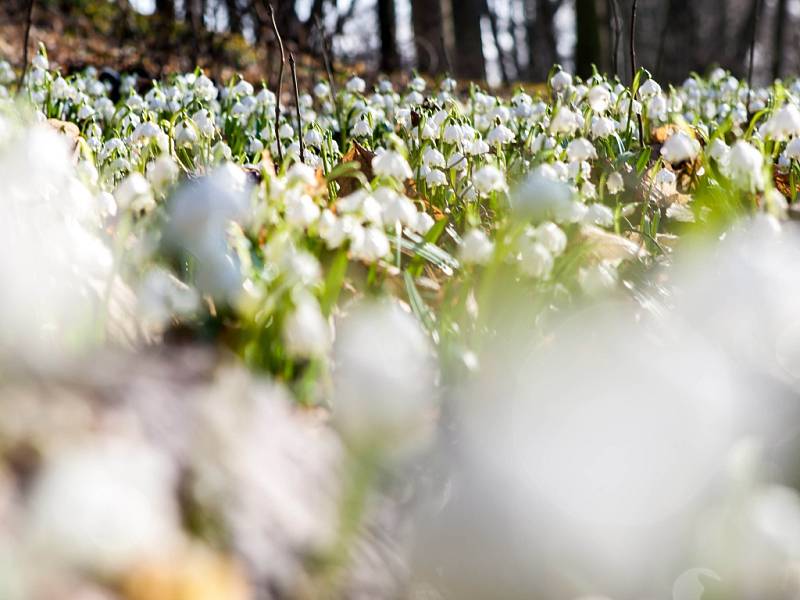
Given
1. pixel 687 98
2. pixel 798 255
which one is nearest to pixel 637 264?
pixel 798 255

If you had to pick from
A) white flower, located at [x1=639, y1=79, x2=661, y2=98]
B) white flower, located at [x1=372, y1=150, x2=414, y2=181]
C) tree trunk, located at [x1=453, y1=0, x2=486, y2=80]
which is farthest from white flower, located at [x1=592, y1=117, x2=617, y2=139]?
tree trunk, located at [x1=453, y1=0, x2=486, y2=80]

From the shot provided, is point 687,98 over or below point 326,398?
over

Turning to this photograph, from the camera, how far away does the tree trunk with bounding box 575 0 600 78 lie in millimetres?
8617

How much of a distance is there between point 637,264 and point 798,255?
0.31 m

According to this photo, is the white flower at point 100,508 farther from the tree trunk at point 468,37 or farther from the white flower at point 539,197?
the tree trunk at point 468,37

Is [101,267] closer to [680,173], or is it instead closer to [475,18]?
[680,173]

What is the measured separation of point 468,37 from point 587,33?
3.14m

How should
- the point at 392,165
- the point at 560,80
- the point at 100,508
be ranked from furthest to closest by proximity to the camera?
the point at 560,80 → the point at 392,165 → the point at 100,508

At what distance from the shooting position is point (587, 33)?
28.3ft

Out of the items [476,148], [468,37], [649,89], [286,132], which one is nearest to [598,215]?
[476,148]

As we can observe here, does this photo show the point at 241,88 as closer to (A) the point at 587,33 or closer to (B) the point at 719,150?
(B) the point at 719,150

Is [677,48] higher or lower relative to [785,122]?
higher

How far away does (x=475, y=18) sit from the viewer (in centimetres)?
1151

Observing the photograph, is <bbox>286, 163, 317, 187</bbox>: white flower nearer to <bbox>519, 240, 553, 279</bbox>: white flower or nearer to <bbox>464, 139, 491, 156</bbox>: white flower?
<bbox>519, 240, 553, 279</bbox>: white flower
